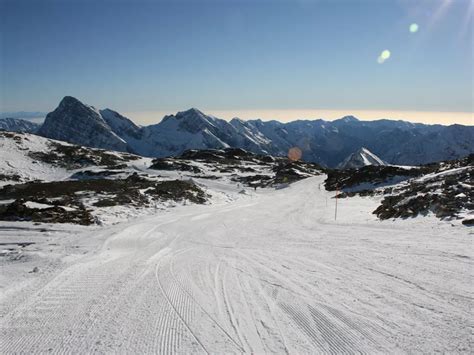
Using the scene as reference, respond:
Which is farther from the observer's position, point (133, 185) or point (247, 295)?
point (133, 185)

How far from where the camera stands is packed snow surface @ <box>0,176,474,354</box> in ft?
18.7

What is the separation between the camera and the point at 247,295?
25.3 feet

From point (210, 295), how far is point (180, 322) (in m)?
1.44

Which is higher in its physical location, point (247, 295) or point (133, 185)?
point (247, 295)

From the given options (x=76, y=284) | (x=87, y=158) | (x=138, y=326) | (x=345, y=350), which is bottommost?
(x=87, y=158)

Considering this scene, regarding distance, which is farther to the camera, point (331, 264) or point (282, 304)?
point (331, 264)

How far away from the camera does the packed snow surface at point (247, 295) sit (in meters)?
5.70

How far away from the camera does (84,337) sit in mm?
6020

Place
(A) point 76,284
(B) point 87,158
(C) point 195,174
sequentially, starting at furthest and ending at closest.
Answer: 1. (B) point 87,158
2. (C) point 195,174
3. (A) point 76,284

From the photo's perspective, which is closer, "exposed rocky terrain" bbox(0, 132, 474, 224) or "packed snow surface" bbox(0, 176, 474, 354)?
"packed snow surface" bbox(0, 176, 474, 354)

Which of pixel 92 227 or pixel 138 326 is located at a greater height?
pixel 138 326

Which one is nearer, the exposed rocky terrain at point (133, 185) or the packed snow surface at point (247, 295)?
the packed snow surface at point (247, 295)

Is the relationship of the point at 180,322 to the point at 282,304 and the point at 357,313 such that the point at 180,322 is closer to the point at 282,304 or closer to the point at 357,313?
the point at 282,304

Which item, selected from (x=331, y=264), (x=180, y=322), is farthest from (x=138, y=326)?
(x=331, y=264)
